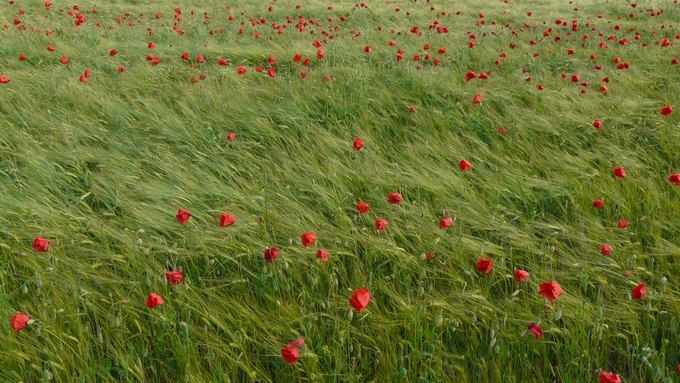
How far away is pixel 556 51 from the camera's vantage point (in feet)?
17.8

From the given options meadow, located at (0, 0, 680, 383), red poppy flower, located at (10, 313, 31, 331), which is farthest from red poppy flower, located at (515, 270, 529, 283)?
red poppy flower, located at (10, 313, 31, 331)

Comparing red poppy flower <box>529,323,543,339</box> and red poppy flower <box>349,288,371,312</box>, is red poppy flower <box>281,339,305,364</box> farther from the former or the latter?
red poppy flower <box>529,323,543,339</box>

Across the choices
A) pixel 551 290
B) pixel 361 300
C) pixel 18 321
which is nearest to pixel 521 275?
pixel 551 290

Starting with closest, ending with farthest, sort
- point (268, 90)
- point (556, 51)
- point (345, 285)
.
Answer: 1. point (345, 285)
2. point (268, 90)
3. point (556, 51)

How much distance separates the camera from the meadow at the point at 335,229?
1.33 metres

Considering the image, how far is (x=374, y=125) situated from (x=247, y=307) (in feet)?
6.06

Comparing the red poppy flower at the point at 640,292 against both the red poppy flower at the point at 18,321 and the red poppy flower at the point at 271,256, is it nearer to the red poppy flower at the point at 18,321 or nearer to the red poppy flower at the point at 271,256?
the red poppy flower at the point at 271,256

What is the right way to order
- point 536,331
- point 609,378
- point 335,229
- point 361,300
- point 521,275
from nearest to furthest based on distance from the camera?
point 609,378 → point 361,300 → point 536,331 → point 521,275 → point 335,229

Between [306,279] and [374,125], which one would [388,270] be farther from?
[374,125]

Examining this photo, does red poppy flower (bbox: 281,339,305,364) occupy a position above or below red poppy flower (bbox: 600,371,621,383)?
below

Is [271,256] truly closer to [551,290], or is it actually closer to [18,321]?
[18,321]

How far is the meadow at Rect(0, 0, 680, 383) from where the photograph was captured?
133 centimetres

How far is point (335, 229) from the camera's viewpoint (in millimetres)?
1837

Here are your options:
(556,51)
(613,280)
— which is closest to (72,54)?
(613,280)
